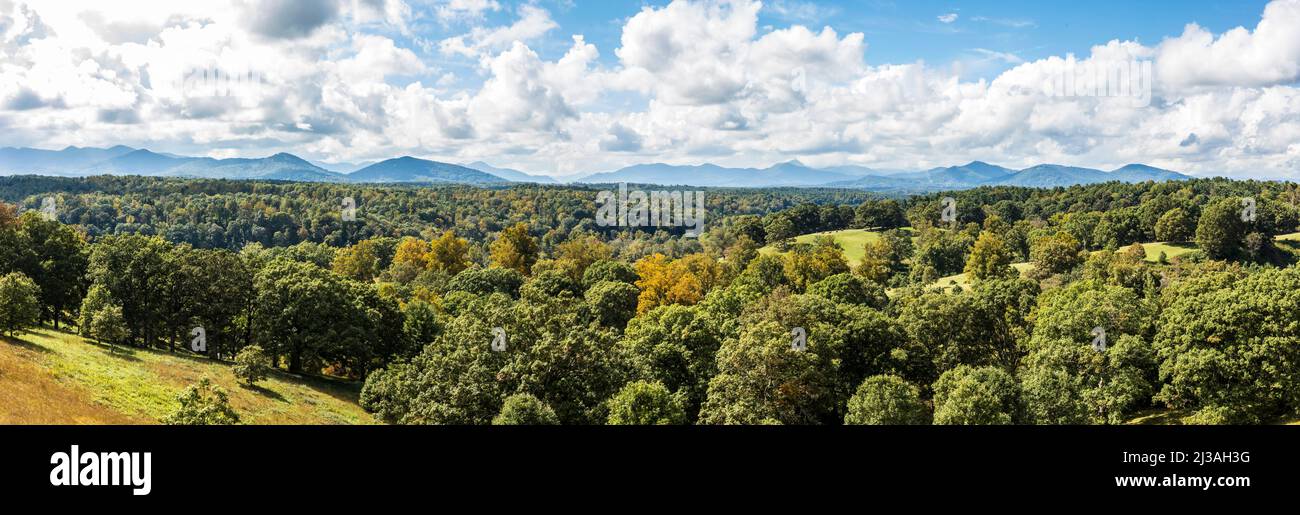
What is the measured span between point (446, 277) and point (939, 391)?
62.6 m

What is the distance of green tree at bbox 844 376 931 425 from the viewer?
31734 millimetres

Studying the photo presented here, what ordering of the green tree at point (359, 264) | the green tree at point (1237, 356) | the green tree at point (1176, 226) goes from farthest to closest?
the green tree at point (1176, 226)
the green tree at point (359, 264)
the green tree at point (1237, 356)

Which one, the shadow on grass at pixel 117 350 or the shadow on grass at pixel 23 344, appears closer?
the shadow on grass at pixel 23 344

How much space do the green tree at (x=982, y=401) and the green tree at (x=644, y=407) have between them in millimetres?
11900

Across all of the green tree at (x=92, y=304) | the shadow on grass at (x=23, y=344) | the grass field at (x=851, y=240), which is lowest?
the shadow on grass at (x=23, y=344)

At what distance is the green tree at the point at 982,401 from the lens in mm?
29734

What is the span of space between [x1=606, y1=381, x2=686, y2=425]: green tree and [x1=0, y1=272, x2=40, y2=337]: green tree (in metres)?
30.7

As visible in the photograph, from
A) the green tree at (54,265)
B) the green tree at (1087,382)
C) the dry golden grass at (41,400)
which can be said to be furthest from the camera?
the green tree at (54,265)

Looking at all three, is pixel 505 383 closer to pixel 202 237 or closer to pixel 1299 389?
pixel 1299 389

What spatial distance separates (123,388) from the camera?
29.4m

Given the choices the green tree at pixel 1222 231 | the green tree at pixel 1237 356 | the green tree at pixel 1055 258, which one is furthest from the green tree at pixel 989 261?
the green tree at pixel 1237 356

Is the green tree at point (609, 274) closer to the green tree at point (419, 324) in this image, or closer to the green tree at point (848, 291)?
the green tree at point (848, 291)
